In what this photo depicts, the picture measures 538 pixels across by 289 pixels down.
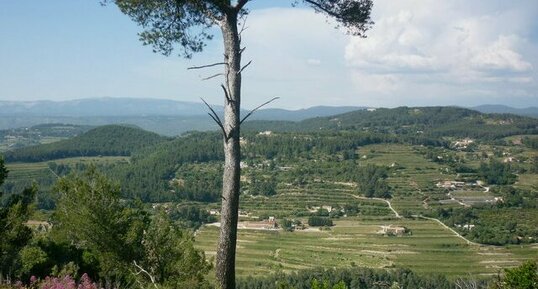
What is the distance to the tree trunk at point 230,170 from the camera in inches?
216

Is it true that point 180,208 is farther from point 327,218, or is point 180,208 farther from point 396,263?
point 396,263

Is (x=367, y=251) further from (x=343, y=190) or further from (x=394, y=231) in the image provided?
(x=343, y=190)

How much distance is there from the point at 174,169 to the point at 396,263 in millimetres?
58570

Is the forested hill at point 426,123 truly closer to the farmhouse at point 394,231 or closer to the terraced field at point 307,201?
the terraced field at point 307,201

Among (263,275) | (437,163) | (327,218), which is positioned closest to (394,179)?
(437,163)

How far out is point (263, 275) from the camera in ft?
134

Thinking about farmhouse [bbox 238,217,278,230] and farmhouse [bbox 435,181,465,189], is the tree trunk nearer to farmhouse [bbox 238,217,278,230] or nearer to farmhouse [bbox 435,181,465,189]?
farmhouse [bbox 238,217,278,230]

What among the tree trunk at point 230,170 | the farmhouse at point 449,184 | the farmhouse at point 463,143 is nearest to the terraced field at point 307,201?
the farmhouse at point 449,184

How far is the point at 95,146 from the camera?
393 feet

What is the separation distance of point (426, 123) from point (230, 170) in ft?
566

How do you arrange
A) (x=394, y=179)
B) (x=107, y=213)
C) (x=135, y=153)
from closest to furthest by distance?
(x=107, y=213), (x=394, y=179), (x=135, y=153)

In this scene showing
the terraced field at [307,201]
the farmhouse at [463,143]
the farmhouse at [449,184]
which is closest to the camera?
the terraced field at [307,201]

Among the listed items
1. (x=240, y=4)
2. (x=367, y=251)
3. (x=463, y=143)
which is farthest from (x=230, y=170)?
(x=463, y=143)

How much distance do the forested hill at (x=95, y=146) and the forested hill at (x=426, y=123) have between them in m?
37.8
